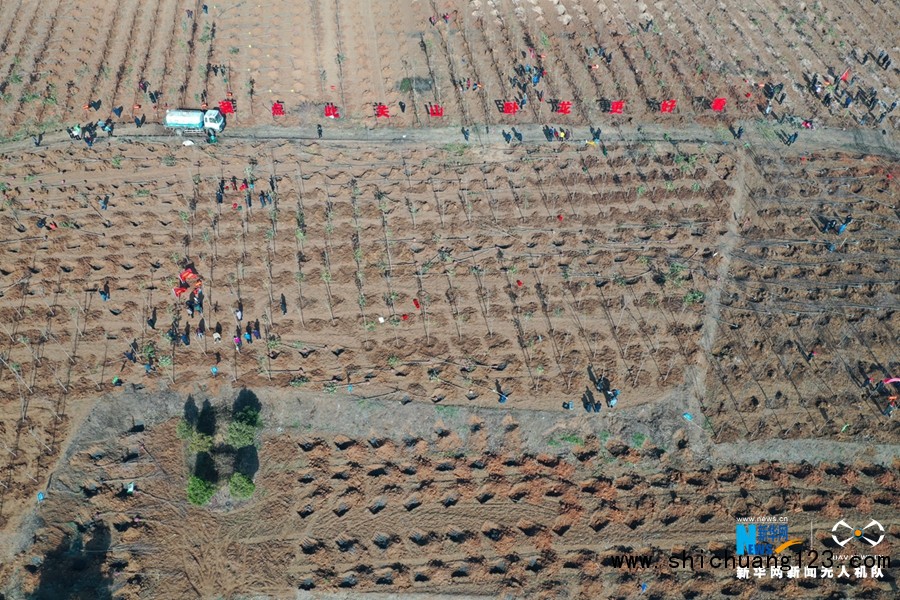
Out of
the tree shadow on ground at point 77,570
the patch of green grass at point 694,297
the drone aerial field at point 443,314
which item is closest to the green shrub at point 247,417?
the drone aerial field at point 443,314

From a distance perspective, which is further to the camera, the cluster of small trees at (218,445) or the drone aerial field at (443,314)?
the drone aerial field at (443,314)

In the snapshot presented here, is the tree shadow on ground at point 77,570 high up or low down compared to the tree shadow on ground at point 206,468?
down

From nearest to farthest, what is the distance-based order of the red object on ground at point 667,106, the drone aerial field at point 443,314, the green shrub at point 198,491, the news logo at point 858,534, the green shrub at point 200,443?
the green shrub at point 198,491
the drone aerial field at point 443,314
the news logo at point 858,534
the green shrub at point 200,443
the red object on ground at point 667,106


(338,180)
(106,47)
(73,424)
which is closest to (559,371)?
(338,180)

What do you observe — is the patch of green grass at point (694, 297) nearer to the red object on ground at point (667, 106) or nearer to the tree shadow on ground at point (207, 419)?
the red object on ground at point (667, 106)

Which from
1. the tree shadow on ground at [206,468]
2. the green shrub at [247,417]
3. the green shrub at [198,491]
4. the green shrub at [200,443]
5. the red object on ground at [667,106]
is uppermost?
the red object on ground at [667,106]

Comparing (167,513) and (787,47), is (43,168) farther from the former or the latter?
(787,47)

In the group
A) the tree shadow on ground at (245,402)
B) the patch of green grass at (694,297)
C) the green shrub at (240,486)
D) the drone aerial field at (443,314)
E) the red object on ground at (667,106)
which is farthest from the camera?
the red object on ground at (667,106)

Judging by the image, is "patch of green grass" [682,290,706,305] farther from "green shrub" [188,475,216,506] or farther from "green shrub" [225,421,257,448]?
"green shrub" [188,475,216,506]
